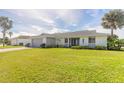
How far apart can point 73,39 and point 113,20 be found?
6854 millimetres

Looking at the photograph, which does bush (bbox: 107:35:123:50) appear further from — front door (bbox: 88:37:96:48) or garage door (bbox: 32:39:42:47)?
garage door (bbox: 32:39:42:47)

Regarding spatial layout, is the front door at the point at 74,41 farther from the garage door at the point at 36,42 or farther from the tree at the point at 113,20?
the garage door at the point at 36,42

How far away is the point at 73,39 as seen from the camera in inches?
984

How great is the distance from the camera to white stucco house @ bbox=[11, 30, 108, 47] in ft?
73.6

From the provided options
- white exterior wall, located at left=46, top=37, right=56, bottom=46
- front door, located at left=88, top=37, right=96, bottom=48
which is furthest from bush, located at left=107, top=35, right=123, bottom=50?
white exterior wall, located at left=46, top=37, right=56, bottom=46

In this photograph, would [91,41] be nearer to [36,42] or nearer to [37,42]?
[37,42]

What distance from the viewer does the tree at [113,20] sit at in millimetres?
25136

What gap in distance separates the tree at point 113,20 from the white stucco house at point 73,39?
3.77m

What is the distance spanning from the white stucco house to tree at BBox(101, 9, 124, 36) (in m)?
Answer: 3.77

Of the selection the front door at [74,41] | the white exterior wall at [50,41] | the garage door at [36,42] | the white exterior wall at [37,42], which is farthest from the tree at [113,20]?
the garage door at [36,42]

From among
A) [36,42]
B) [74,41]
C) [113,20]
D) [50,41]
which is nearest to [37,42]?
[36,42]

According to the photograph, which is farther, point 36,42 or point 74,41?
point 36,42
